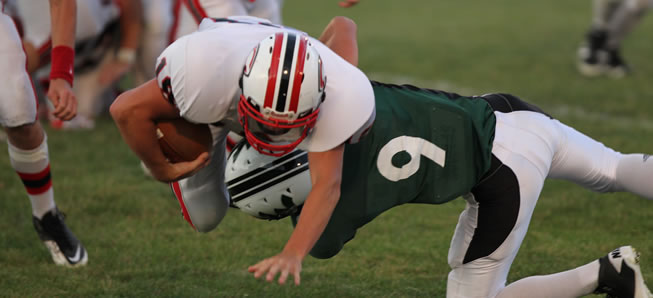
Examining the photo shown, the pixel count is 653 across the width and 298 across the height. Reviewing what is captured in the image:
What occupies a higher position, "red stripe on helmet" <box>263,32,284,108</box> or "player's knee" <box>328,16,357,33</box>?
"red stripe on helmet" <box>263,32,284,108</box>

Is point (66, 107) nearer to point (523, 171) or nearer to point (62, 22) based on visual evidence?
point (62, 22)

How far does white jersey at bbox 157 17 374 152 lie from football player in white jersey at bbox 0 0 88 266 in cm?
98

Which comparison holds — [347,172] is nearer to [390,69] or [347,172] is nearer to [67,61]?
[67,61]

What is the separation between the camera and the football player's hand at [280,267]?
2.27 meters

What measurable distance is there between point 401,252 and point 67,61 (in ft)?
5.70

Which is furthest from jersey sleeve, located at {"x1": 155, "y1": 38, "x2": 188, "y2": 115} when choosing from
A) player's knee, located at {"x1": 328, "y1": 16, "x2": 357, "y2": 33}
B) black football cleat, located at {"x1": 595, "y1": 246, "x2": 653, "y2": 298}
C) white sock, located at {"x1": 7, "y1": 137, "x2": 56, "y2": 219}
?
black football cleat, located at {"x1": 595, "y1": 246, "x2": 653, "y2": 298}

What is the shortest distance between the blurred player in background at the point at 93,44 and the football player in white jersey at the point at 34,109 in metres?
1.96

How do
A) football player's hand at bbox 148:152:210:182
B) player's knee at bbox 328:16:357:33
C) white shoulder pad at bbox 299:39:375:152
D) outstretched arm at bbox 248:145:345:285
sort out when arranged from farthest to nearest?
player's knee at bbox 328:16:357:33, football player's hand at bbox 148:152:210:182, white shoulder pad at bbox 299:39:375:152, outstretched arm at bbox 248:145:345:285

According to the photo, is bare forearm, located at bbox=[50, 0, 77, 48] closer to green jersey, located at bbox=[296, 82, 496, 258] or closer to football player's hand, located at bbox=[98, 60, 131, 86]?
green jersey, located at bbox=[296, 82, 496, 258]

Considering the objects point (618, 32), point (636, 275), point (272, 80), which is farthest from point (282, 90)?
point (618, 32)

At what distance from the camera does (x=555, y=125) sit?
3020 millimetres

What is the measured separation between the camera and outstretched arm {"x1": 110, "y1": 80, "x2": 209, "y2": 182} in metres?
2.75

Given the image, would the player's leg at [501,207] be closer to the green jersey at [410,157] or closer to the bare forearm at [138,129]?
the green jersey at [410,157]

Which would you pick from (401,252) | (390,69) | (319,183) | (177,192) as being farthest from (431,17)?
(319,183)
